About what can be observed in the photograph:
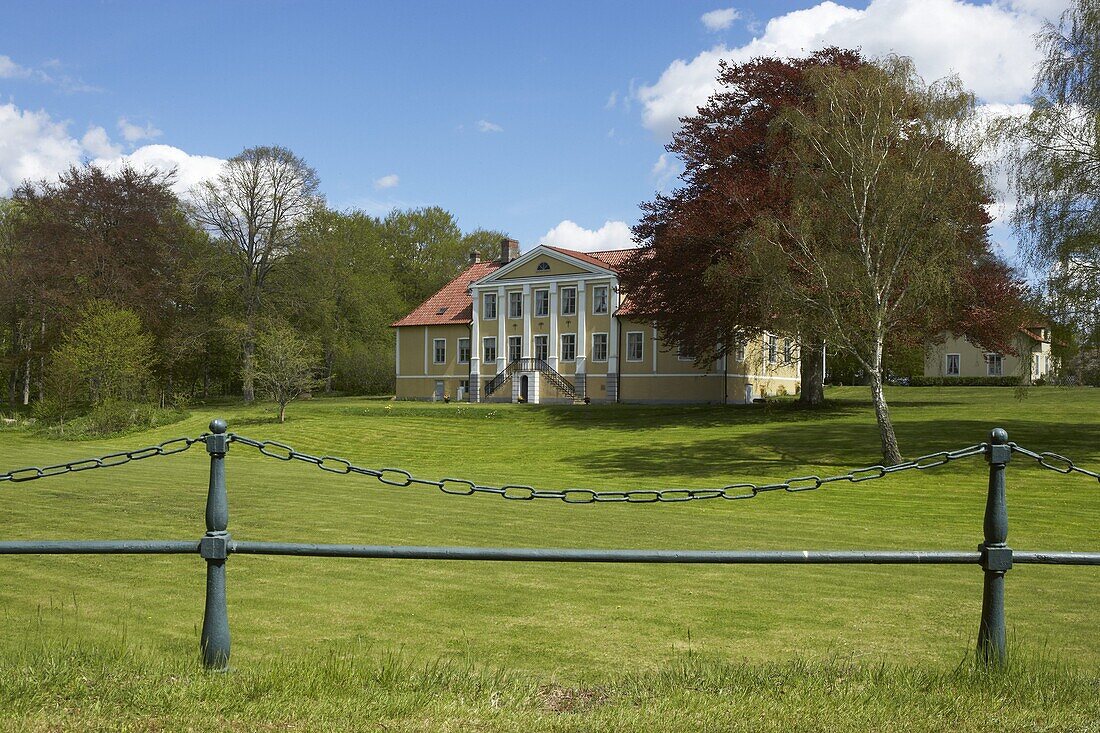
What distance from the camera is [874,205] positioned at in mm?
25094

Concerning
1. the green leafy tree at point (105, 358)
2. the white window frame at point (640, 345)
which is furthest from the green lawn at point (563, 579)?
the white window frame at point (640, 345)

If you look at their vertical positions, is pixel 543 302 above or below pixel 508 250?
below

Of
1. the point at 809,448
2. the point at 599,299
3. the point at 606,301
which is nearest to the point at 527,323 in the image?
the point at 599,299

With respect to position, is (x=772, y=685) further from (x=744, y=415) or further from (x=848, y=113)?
(x=744, y=415)

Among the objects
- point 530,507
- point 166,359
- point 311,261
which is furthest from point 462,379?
point 530,507

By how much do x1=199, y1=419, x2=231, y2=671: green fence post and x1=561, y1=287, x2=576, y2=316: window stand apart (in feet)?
173

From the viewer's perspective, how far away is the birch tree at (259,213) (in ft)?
191

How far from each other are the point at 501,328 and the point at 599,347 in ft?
22.0

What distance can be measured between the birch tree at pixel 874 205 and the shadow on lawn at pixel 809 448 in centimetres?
287

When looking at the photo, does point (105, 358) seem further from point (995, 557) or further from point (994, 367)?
point (994, 367)

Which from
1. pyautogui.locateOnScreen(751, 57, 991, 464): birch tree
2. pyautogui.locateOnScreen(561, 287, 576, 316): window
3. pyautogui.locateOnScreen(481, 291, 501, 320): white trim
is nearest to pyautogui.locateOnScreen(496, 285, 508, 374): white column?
pyautogui.locateOnScreen(481, 291, 501, 320): white trim

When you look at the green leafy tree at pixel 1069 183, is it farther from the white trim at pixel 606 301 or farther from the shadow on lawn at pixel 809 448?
the white trim at pixel 606 301

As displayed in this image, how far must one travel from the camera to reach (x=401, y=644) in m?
6.87

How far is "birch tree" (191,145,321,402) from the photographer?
58.1 m
